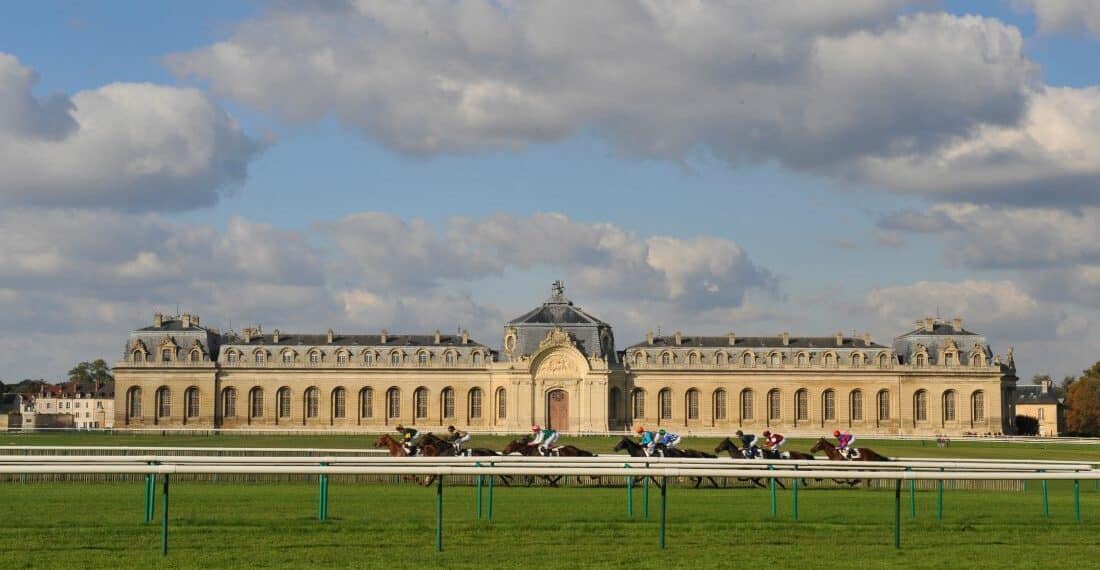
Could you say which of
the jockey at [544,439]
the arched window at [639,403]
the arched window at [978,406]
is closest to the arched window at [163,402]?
the arched window at [639,403]

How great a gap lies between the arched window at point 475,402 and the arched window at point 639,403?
40.3ft

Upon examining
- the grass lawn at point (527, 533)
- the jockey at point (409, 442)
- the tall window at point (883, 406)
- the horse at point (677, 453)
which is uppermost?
the tall window at point (883, 406)

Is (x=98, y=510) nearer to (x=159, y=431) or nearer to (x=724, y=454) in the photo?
(x=724, y=454)

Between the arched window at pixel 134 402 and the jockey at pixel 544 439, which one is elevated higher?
the arched window at pixel 134 402

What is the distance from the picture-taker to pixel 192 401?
112062mm

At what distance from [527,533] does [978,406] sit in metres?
95.9

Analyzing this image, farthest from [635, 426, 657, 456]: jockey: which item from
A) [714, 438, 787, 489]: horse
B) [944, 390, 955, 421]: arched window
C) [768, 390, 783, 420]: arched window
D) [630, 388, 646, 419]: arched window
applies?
[944, 390, 955, 421]: arched window

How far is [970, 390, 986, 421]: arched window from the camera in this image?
111 m

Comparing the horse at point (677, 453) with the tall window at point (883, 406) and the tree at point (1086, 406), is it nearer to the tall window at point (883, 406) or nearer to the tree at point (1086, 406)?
Answer: the tall window at point (883, 406)

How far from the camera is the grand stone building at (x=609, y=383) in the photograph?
111 metres

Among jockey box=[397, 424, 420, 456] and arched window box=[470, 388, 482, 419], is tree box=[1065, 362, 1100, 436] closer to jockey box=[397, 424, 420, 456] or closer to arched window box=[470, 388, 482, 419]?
arched window box=[470, 388, 482, 419]

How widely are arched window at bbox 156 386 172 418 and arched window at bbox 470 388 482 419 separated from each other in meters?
24.5

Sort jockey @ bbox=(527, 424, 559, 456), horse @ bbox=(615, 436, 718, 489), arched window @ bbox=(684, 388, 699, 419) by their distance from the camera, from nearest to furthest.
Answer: horse @ bbox=(615, 436, 718, 489) → jockey @ bbox=(527, 424, 559, 456) → arched window @ bbox=(684, 388, 699, 419)

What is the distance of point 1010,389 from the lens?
377 ft
